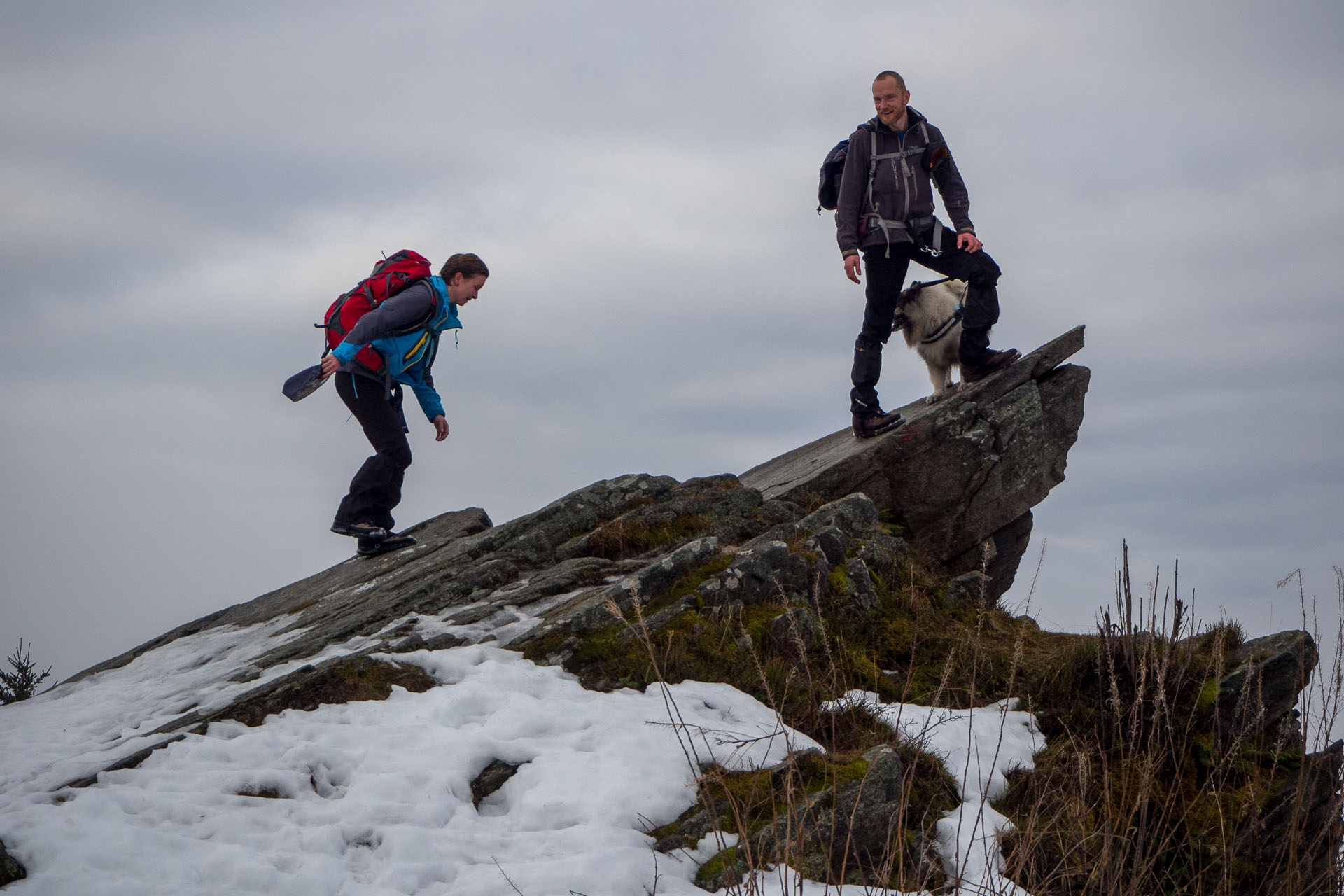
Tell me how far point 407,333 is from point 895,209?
4451 mm

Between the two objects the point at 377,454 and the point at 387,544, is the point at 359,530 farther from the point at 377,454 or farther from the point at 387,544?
the point at 377,454

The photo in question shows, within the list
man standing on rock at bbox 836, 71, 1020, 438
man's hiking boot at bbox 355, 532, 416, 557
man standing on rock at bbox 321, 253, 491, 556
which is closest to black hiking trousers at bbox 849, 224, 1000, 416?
man standing on rock at bbox 836, 71, 1020, 438

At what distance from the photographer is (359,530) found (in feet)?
30.6

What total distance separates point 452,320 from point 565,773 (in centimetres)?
516

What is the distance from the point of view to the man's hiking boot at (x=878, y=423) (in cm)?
948

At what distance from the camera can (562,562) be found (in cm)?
784

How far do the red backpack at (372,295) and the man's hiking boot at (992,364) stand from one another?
549 centimetres

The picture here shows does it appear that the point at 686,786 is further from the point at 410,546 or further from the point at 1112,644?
the point at 410,546

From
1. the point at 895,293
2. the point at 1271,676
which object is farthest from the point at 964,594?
the point at 895,293

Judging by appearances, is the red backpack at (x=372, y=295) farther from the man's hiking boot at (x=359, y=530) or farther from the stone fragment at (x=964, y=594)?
the stone fragment at (x=964, y=594)

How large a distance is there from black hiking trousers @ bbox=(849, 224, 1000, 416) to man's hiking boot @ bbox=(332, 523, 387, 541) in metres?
4.89

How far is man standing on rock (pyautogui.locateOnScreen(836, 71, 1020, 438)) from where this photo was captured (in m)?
8.52

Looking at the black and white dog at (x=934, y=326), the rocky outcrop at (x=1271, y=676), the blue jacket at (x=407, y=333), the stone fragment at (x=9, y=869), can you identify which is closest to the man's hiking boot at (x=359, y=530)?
the blue jacket at (x=407, y=333)

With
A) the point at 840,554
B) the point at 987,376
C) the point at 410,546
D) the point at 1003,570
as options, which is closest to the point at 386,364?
the point at 410,546
